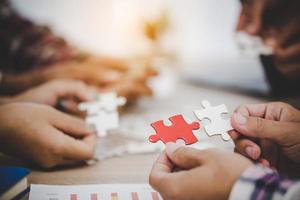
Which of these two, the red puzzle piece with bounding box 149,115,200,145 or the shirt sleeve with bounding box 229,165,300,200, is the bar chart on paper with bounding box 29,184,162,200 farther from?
the shirt sleeve with bounding box 229,165,300,200

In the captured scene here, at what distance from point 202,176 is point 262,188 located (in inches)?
4.0

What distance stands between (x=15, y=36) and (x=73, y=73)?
0.35 m

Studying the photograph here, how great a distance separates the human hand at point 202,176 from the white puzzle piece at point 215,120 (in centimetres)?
11

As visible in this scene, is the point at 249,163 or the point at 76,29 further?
the point at 76,29

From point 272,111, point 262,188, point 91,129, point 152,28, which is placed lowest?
point 262,188

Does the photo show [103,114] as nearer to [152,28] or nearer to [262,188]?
[262,188]

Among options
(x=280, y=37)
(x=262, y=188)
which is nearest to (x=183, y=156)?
(x=262, y=188)

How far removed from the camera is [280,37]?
1368 millimetres

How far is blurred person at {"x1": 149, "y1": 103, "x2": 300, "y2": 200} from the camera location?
684mm

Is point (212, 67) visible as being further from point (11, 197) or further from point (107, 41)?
point (11, 197)

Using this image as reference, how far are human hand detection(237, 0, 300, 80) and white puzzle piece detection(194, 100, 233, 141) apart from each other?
536 mm

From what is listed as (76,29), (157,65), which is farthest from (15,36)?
(157,65)

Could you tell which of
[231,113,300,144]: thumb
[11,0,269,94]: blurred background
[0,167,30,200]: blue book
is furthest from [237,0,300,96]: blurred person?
[0,167,30,200]: blue book

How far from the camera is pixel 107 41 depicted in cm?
178
